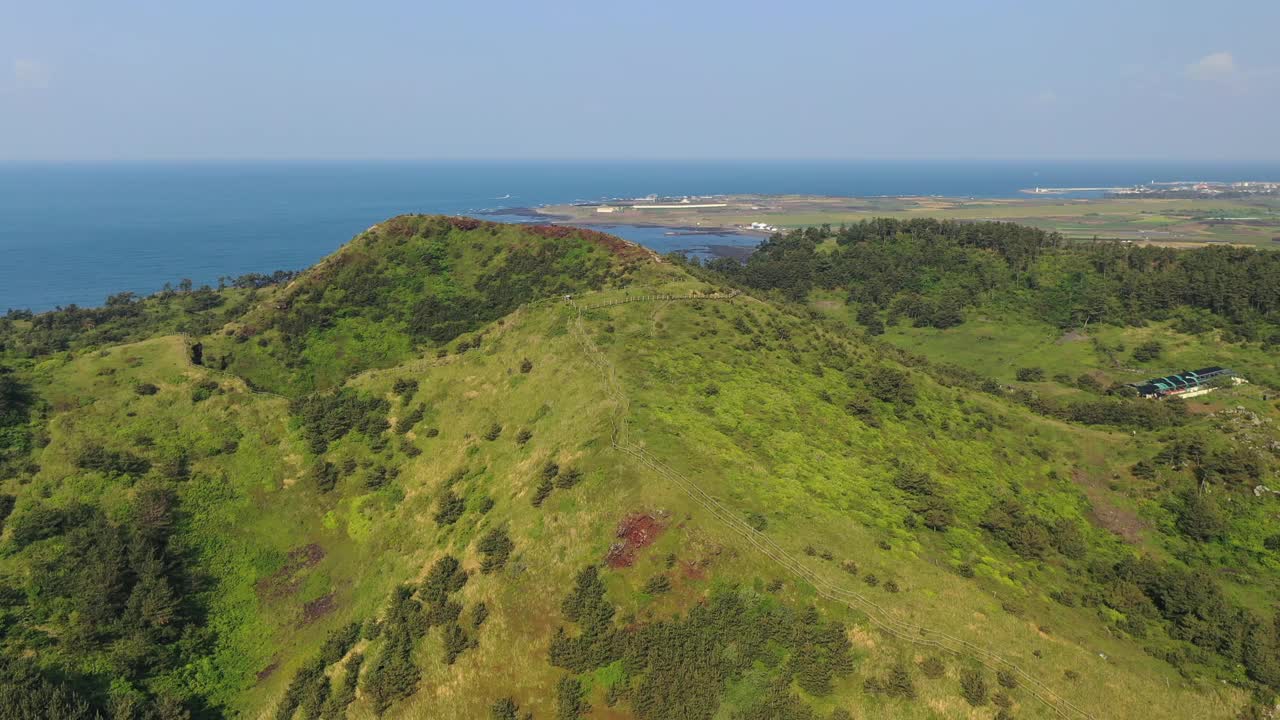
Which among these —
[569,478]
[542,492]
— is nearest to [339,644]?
[542,492]

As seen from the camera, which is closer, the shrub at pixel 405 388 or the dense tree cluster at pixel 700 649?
the dense tree cluster at pixel 700 649

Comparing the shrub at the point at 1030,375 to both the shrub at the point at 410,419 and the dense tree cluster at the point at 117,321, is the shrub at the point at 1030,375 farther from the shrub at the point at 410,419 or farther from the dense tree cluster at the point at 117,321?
the dense tree cluster at the point at 117,321

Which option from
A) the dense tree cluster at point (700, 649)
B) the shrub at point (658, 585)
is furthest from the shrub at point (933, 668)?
the shrub at point (658, 585)

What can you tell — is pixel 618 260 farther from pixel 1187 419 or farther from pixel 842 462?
pixel 1187 419

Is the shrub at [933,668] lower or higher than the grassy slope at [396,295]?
lower

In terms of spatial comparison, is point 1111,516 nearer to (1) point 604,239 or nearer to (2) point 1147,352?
(1) point 604,239

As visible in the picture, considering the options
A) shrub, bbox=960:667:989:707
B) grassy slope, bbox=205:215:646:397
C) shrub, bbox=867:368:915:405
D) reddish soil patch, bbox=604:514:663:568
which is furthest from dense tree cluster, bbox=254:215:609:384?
shrub, bbox=960:667:989:707

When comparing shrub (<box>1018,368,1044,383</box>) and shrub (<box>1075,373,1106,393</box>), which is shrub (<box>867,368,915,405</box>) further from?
shrub (<box>1018,368,1044,383</box>)
